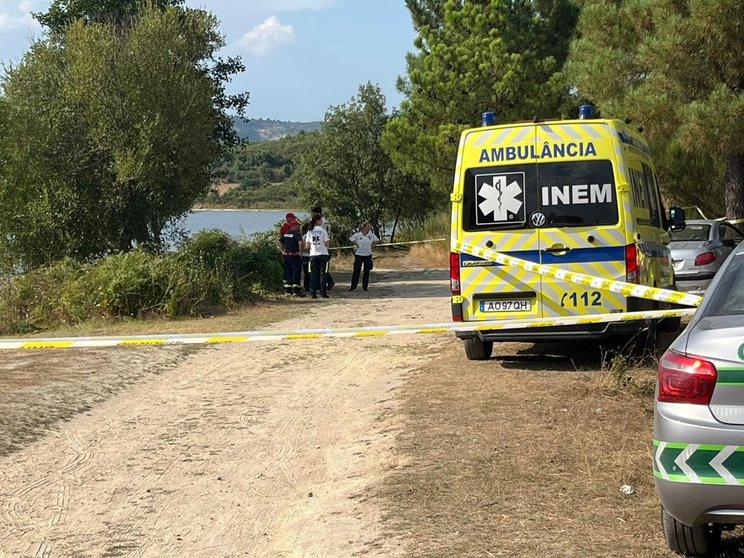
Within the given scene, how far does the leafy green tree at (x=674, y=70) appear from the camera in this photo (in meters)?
18.6

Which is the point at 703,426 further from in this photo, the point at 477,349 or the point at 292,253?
the point at 292,253

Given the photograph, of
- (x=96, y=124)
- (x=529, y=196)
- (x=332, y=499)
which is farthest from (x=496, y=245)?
(x=96, y=124)

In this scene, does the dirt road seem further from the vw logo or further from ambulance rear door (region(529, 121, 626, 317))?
the vw logo

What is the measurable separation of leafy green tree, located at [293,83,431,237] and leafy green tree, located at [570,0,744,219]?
46.3 ft

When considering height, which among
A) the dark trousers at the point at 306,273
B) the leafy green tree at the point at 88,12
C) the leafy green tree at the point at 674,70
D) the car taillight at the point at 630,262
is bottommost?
the dark trousers at the point at 306,273

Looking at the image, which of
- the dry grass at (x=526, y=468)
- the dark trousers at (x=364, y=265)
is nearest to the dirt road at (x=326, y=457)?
the dry grass at (x=526, y=468)

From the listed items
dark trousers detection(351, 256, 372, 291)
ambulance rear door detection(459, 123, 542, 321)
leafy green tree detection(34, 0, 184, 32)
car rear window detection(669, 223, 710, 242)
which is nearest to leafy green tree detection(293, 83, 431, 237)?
leafy green tree detection(34, 0, 184, 32)

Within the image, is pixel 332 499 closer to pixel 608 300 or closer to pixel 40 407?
pixel 40 407

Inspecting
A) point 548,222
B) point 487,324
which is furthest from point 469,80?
point 487,324

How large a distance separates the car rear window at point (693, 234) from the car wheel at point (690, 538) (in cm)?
1173

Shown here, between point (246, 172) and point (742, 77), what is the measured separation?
6010cm

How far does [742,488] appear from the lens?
3.95 metres

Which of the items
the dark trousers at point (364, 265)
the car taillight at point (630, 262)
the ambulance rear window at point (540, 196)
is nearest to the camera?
the car taillight at point (630, 262)

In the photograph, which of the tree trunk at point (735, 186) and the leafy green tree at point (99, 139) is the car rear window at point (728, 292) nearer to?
the leafy green tree at point (99, 139)
